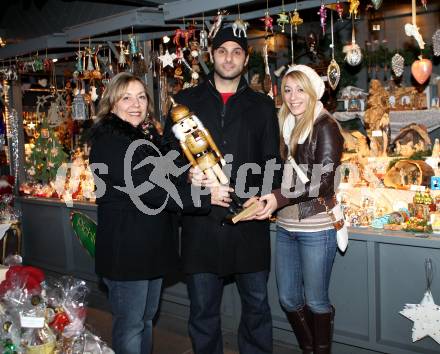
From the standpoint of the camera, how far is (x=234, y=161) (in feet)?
8.61

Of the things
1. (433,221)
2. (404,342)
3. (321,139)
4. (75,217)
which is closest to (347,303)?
(404,342)

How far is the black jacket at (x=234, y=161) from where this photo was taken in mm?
2592

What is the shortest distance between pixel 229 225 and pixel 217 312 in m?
0.48

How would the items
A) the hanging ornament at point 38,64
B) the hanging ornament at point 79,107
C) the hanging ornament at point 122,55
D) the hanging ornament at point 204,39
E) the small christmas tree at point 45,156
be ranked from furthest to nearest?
the small christmas tree at point 45,156
the hanging ornament at point 38,64
the hanging ornament at point 79,107
the hanging ornament at point 122,55
the hanging ornament at point 204,39

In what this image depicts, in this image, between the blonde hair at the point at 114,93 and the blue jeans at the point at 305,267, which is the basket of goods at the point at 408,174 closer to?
the blue jeans at the point at 305,267

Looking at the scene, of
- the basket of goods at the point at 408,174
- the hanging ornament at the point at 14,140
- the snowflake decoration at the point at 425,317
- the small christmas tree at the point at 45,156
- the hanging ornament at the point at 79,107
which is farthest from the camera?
the hanging ornament at the point at 14,140

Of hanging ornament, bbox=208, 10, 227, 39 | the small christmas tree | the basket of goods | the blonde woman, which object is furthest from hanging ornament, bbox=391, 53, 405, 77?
the small christmas tree

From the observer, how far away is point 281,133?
2885 millimetres

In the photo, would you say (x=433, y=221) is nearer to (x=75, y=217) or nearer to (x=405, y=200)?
(x=405, y=200)

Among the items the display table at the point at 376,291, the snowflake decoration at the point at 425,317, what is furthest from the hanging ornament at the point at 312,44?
the snowflake decoration at the point at 425,317

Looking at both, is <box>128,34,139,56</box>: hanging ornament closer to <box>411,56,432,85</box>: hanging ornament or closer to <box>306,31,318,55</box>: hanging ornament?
<box>306,31,318,55</box>: hanging ornament

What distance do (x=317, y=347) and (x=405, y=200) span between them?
3.71 feet

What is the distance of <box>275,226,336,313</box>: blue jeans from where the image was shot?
2701mm

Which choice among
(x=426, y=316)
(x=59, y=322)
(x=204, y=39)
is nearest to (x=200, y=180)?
(x=59, y=322)
